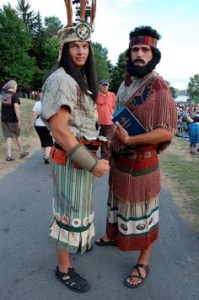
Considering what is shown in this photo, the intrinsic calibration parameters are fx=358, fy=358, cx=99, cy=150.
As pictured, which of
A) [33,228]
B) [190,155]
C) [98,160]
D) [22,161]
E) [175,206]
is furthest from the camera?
[190,155]

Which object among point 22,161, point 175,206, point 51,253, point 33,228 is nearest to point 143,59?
point 51,253

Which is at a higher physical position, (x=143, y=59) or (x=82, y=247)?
(x=143, y=59)

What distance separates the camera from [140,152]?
2.99 meters

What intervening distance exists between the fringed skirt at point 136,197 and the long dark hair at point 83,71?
0.68m

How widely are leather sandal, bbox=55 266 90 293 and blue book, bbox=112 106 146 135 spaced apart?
4.40ft

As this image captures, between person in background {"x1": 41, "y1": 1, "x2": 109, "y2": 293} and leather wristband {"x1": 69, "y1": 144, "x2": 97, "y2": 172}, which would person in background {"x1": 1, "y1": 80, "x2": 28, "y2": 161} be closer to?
person in background {"x1": 41, "y1": 1, "x2": 109, "y2": 293}

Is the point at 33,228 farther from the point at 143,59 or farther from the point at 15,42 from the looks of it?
the point at 15,42

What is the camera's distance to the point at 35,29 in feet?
230

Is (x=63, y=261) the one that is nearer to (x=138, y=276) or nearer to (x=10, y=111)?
(x=138, y=276)

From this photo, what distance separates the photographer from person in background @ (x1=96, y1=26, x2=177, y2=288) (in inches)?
111

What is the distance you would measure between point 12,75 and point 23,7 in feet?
79.6

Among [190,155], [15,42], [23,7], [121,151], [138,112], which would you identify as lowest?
[190,155]

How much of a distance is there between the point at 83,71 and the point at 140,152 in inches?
32.1

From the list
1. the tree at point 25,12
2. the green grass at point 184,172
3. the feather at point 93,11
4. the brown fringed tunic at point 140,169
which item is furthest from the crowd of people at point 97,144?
the tree at point 25,12
